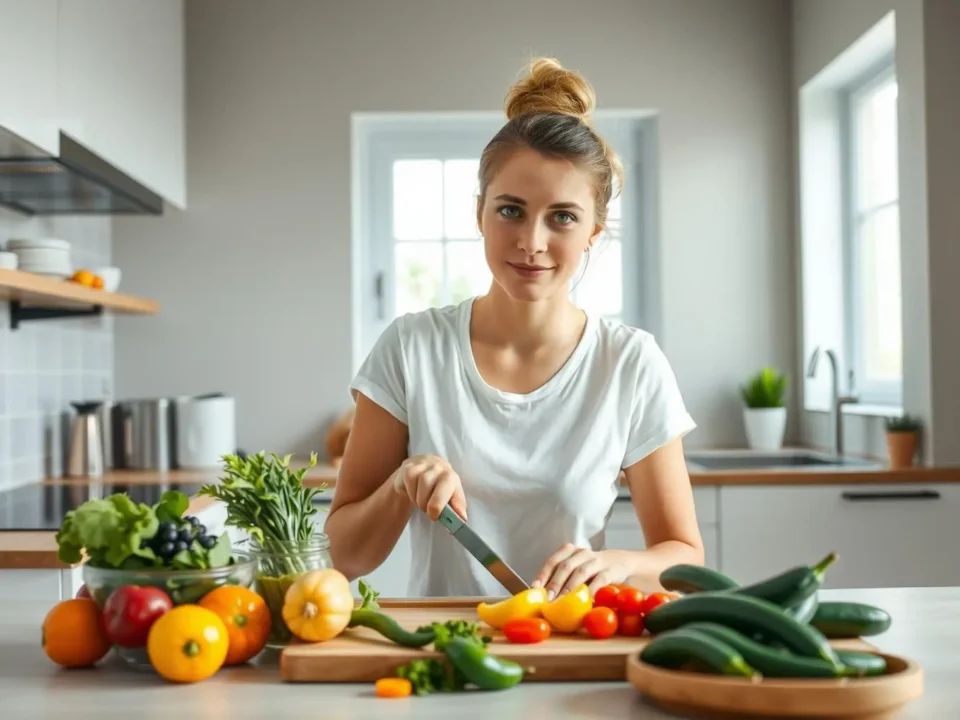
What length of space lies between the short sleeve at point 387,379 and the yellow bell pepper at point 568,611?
63 centimetres

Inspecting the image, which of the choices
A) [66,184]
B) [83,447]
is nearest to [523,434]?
[66,184]

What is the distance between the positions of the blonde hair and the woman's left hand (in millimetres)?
615

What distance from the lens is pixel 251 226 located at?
3.68 meters

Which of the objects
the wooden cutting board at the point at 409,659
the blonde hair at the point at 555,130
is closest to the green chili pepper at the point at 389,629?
the wooden cutting board at the point at 409,659

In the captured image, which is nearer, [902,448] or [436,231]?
[902,448]

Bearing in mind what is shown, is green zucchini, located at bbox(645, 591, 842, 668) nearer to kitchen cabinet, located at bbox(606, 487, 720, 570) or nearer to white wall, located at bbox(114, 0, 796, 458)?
kitchen cabinet, located at bbox(606, 487, 720, 570)

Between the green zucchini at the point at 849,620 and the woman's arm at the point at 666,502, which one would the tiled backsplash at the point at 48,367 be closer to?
the woman's arm at the point at 666,502

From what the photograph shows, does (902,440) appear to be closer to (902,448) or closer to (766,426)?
(902,448)

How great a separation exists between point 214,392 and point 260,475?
2.57 m

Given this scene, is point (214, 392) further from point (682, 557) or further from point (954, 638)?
point (954, 638)

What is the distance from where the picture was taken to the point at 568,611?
1.16 m

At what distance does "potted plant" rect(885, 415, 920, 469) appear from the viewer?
111 inches

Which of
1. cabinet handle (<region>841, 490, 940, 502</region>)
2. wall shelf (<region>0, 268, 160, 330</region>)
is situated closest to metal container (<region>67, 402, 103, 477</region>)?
wall shelf (<region>0, 268, 160, 330</region>)

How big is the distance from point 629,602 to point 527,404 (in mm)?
583
